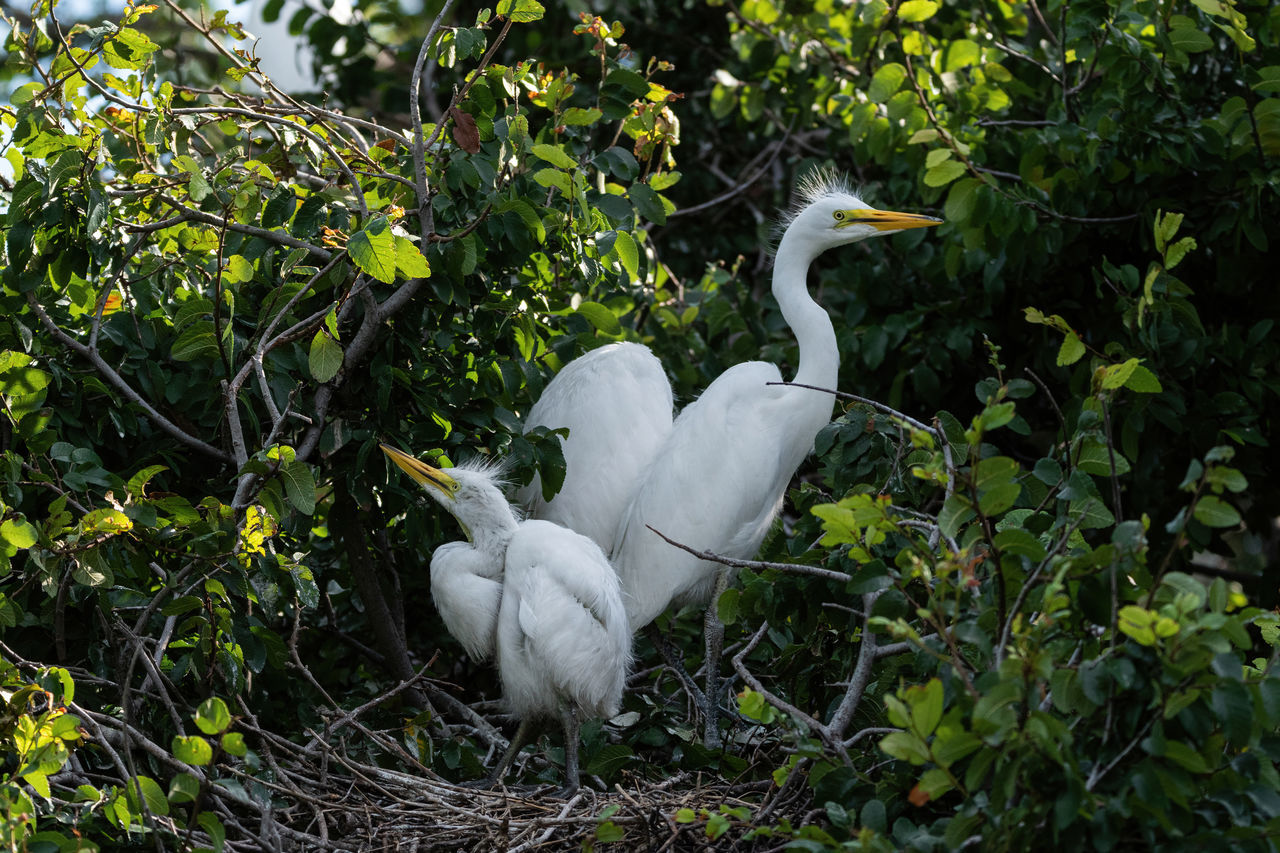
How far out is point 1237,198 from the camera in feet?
10.9

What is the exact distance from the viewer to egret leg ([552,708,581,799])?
2.99 m

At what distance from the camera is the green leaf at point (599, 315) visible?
131 inches

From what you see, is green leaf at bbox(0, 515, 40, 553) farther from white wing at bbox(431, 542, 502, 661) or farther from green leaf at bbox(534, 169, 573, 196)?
green leaf at bbox(534, 169, 573, 196)

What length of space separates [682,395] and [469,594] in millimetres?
1508

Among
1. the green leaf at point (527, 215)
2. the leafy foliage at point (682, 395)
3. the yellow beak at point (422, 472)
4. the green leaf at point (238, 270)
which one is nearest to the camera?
the leafy foliage at point (682, 395)

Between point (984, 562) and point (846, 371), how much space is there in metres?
2.00

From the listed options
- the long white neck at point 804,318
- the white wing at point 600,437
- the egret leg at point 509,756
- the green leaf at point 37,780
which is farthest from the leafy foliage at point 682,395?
the long white neck at point 804,318

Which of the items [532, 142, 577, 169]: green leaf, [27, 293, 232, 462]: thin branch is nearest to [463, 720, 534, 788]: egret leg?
[27, 293, 232, 462]: thin branch

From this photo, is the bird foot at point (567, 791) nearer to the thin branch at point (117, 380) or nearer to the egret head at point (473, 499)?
the egret head at point (473, 499)

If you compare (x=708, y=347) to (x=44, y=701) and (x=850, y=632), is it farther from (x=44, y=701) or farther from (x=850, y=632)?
(x=44, y=701)

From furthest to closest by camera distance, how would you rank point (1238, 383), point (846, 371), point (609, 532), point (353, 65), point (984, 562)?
point (353, 65) → point (846, 371) → point (609, 532) → point (1238, 383) → point (984, 562)

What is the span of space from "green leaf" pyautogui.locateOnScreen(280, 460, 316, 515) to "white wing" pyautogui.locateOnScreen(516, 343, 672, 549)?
1.28 metres

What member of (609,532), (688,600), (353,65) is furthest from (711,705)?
(353,65)

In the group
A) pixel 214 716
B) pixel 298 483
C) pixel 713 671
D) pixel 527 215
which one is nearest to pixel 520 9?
pixel 527 215
